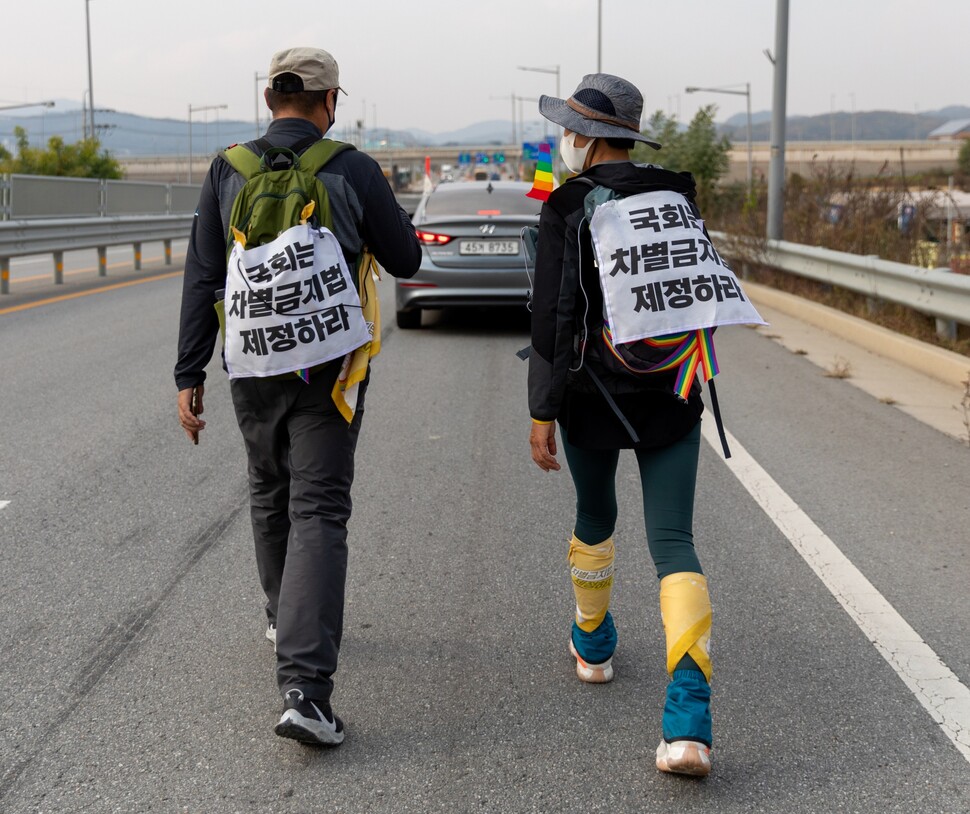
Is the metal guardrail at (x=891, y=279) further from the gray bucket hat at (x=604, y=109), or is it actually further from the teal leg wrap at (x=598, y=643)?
the gray bucket hat at (x=604, y=109)

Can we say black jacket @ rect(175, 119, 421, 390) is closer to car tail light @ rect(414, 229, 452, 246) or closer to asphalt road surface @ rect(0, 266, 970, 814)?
asphalt road surface @ rect(0, 266, 970, 814)

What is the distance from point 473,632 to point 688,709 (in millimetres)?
1249

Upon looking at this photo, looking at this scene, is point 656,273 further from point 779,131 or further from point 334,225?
point 779,131

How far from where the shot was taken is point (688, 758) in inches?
→ 121

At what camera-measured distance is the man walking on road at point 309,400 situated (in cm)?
335

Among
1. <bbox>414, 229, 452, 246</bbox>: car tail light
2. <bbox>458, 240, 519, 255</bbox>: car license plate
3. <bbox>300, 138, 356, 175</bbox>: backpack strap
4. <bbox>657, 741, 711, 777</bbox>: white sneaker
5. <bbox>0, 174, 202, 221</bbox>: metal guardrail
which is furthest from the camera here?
<bbox>0, 174, 202, 221</bbox>: metal guardrail

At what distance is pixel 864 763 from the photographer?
10.7 ft

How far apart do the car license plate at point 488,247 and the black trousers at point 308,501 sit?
889 centimetres

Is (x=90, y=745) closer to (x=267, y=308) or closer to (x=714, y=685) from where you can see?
(x=267, y=308)

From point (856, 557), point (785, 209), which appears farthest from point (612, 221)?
point (785, 209)

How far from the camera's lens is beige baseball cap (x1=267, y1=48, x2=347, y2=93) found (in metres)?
3.48

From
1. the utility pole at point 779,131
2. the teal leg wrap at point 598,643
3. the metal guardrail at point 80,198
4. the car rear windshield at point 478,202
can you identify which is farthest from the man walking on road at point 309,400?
the metal guardrail at point 80,198

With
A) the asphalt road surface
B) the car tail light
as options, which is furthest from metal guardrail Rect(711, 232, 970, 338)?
the car tail light

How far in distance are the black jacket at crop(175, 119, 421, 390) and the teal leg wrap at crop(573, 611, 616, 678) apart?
47.9 inches
